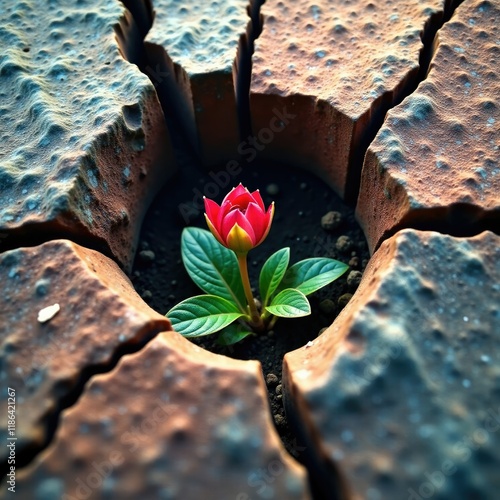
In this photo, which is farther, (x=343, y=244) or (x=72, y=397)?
(x=343, y=244)

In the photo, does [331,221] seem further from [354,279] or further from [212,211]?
[212,211]

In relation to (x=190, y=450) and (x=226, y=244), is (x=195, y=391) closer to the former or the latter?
(x=190, y=450)

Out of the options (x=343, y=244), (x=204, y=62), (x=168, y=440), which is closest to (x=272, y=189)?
(x=343, y=244)

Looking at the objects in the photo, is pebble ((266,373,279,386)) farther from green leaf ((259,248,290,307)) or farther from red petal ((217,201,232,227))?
red petal ((217,201,232,227))

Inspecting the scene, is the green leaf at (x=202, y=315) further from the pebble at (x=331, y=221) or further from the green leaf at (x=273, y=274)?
the pebble at (x=331, y=221)
